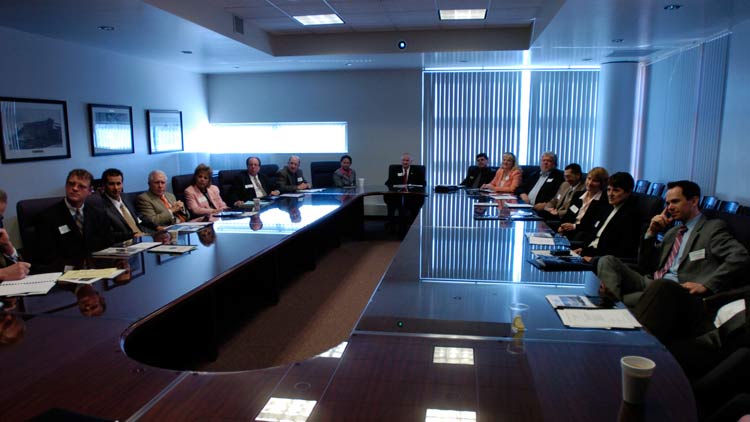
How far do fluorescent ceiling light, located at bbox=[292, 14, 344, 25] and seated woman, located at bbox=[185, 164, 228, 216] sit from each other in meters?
2.18

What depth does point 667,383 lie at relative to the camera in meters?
1.44

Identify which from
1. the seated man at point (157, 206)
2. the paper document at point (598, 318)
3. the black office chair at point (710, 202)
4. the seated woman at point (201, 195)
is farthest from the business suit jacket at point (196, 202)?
the black office chair at point (710, 202)

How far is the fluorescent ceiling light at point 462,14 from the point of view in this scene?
5774mm

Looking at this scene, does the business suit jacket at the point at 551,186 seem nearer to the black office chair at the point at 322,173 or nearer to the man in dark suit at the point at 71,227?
the black office chair at the point at 322,173

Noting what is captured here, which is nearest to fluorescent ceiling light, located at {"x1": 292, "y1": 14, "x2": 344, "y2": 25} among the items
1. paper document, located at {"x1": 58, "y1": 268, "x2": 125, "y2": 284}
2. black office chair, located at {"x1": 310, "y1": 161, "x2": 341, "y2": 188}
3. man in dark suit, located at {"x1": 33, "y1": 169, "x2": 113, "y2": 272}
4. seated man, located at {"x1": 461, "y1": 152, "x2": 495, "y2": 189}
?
black office chair, located at {"x1": 310, "y1": 161, "x2": 341, "y2": 188}

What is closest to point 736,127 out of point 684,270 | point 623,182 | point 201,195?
point 623,182

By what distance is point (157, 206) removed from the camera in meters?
4.51

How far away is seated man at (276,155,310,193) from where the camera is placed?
23.8 feet

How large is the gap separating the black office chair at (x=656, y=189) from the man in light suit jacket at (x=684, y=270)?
3.36 m

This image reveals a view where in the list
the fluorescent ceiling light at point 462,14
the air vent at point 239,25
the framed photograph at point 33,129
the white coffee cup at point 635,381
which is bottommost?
the white coffee cup at point 635,381

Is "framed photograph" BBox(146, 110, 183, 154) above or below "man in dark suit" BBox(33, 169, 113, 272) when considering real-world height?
above

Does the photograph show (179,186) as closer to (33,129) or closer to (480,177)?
(33,129)

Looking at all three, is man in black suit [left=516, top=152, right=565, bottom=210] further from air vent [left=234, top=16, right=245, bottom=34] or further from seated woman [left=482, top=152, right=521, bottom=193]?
air vent [left=234, top=16, right=245, bottom=34]

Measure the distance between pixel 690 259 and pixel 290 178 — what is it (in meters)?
5.65
